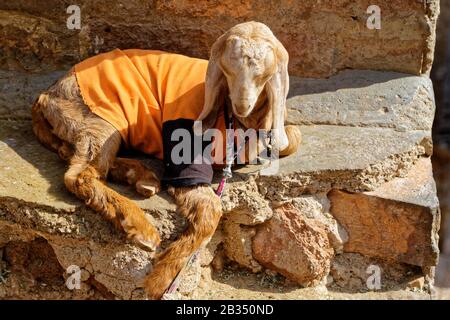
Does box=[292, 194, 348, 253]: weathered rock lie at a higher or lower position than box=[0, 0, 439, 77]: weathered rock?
lower

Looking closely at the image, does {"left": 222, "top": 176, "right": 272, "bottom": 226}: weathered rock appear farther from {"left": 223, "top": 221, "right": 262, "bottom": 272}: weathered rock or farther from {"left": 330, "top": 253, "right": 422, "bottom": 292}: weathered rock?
{"left": 330, "top": 253, "right": 422, "bottom": 292}: weathered rock

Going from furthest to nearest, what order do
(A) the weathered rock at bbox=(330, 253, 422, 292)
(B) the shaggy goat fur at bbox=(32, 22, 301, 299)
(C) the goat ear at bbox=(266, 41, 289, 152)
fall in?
1. (A) the weathered rock at bbox=(330, 253, 422, 292)
2. (C) the goat ear at bbox=(266, 41, 289, 152)
3. (B) the shaggy goat fur at bbox=(32, 22, 301, 299)

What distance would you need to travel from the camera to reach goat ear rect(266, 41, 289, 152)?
4219 millimetres

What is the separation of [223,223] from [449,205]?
4.65 meters

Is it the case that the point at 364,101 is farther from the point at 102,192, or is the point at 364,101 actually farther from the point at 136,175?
the point at 102,192

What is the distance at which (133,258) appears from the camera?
4.30 meters

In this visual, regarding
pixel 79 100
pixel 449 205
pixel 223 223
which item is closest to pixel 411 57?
pixel 223 223

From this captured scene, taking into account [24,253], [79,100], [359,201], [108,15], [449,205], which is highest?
[108,15]

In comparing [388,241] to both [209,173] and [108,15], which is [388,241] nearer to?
[209,173]

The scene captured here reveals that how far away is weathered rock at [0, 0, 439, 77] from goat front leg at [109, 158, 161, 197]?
1088 mm

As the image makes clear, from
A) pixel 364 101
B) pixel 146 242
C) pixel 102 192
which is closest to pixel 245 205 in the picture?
pixel 146 242

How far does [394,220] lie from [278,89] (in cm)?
107

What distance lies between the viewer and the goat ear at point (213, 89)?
4201 millimetres

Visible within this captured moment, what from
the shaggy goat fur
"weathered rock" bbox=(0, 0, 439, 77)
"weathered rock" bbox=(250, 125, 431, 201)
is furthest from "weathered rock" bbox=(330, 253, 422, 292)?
"weathered rock" bbox=(0, 0, 439, 77)
